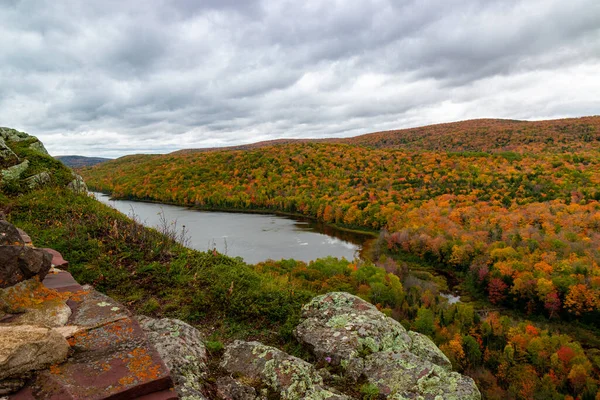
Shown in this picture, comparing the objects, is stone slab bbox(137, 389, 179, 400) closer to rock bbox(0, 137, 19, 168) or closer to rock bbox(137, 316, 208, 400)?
rock bbox(137, 316, 208, 400)

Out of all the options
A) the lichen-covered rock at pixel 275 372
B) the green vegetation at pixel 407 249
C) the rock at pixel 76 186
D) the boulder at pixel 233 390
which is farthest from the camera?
the rock at pixel 76 186

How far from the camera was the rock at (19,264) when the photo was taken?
4.66 m

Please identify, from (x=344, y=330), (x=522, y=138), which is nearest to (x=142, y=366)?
(x=344, y=330)

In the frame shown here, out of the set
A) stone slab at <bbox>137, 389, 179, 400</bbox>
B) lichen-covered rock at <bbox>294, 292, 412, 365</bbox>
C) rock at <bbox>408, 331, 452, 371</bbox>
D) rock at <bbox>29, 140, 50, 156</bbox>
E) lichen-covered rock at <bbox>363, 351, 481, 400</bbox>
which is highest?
rock at <bbox>29, 140, 50, 156</bbox>

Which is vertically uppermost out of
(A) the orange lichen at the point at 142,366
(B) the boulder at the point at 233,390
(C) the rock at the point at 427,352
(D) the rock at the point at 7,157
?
(D) the rock at the point at 7,157

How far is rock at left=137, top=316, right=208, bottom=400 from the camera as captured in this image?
15.5 ft

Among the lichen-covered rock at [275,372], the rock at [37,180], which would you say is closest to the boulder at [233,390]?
the lichen-covered rock at [275,372]

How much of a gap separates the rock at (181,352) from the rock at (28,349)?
1640 mm

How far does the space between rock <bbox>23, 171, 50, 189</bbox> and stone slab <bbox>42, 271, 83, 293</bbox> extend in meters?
10.3

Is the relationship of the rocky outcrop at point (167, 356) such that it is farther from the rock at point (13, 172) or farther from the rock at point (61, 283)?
the rock at point (13, 172)

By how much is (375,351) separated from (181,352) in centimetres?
395

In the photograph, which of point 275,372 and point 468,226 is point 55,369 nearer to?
point 275,372

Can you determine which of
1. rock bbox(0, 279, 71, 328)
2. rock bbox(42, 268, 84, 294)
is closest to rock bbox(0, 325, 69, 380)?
rock bbox(0, 279, 71, 328)

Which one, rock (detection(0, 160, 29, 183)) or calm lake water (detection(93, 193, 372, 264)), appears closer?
rock (detection(0, 160, 29, 183))
